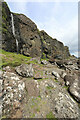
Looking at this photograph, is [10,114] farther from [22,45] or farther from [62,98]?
[22,45]

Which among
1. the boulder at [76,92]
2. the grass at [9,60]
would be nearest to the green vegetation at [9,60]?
the grass at [9,60]

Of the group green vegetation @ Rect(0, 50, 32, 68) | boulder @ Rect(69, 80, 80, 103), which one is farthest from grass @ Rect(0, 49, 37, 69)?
boulder @ Rect(69, 80, 80, 103)

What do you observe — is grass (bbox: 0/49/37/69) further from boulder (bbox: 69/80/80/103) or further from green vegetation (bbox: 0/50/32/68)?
boulder (bbox: 69/80/80/103)

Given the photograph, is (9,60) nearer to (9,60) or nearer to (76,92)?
A: (9,60)

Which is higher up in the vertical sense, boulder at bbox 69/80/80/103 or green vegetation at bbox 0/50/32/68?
green vegetation at bbox 0/50/32/68

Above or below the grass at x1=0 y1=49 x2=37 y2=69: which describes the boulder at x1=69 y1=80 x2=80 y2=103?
below

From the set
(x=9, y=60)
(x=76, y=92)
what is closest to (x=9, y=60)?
(x=9, y=60)

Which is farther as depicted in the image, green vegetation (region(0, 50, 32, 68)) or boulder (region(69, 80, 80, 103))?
green vegetation (region(0, 50, 32, 68))

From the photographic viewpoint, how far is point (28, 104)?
609 centimetres

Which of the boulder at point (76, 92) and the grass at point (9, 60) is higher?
the grass at point (9, 60)

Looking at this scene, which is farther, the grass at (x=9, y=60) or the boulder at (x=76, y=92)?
the grass at (x=9, y=60)

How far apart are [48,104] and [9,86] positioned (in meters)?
5.75

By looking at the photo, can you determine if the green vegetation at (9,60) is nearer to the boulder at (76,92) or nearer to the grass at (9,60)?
the grass at (9,60)

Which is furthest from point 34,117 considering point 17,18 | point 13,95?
point 17,18
